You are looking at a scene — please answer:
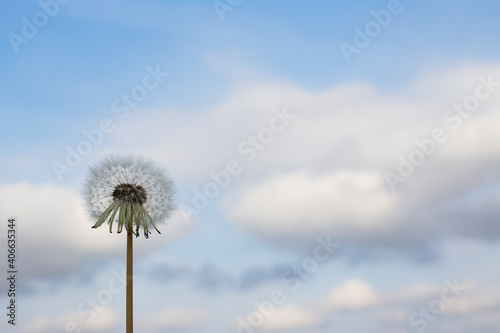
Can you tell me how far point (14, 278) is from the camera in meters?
47.3

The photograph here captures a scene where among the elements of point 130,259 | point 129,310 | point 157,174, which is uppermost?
point 157,174

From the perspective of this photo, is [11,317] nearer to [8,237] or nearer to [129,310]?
[8,237]

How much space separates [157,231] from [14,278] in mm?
10868

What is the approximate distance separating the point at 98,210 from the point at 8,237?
7.70 meters

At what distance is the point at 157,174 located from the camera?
47.3 m

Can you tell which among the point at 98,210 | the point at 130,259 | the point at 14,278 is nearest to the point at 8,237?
the point at 14,278

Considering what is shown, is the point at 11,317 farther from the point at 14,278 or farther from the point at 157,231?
Result: the point at 157,231

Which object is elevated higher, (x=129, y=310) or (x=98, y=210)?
(x=98, y=210)

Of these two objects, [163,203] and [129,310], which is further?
[163,203]

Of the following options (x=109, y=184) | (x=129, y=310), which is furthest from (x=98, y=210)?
(x=129, y=310)

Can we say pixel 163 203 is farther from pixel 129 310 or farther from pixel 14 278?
pixel 14 278

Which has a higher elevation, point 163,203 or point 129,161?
point 129,161

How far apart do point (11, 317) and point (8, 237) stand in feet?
18.3

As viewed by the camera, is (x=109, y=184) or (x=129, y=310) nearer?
(x=129, y=310)
